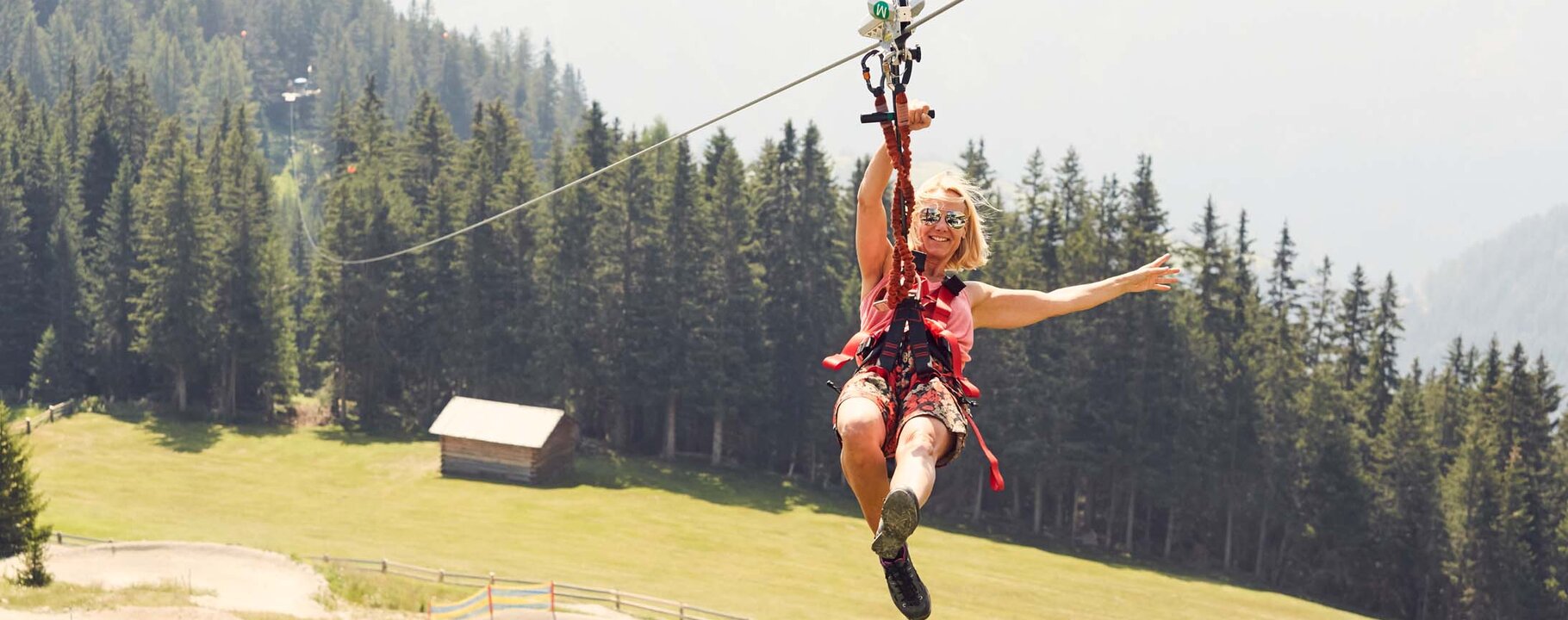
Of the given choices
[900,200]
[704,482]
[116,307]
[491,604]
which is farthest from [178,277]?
[900,200]

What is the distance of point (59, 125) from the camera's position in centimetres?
9019

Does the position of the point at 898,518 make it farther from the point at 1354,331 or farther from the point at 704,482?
the point at 1354,331

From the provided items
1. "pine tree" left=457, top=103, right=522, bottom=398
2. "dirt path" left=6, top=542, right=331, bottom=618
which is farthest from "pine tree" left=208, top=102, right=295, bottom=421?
"dirt path" left=6, top=542, right=331, bottom=618

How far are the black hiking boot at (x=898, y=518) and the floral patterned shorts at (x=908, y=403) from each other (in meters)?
0.79

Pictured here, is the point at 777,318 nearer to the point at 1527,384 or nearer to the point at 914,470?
the point at 1527,384

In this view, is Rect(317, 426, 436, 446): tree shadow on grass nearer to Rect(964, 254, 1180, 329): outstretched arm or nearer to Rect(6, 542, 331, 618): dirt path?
Rect(6, 542, 331, 618): dirt path

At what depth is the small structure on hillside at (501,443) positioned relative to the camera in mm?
58938

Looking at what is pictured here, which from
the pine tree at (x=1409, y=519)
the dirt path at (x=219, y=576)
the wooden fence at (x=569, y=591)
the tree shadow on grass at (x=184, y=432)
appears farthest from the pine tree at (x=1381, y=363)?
the tree shadow on grass at (x=184, y=432)

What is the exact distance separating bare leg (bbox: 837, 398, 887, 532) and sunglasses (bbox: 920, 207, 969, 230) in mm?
1287

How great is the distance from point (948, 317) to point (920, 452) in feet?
4.07

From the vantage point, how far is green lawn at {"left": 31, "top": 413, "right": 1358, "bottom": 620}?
43125 mm

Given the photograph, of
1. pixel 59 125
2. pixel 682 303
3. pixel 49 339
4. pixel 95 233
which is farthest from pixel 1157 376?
pixel 59 125

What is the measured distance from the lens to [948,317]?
7.98 m

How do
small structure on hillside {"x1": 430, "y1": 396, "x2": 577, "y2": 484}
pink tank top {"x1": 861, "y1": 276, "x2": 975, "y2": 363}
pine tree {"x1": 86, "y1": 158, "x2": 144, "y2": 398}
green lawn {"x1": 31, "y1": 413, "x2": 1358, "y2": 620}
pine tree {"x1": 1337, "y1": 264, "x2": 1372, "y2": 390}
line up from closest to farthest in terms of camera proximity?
pink tank top {"x1": 861, "y1": 276, "x2": 975, "y2": 363}
green lawn {"x1": 31, "y1": 413, "x2": 1358, "y2": 620}
small structure on hillside {"x1": 430, "y1": 396, "x2": 577, "y2": 484}
pine tree {"x1": 1337, "y1": 264, "x2": 1372, "y2": 390}
pine tree {"x1": 86, "y1": 158, "x2": 144, "y2": 398}
